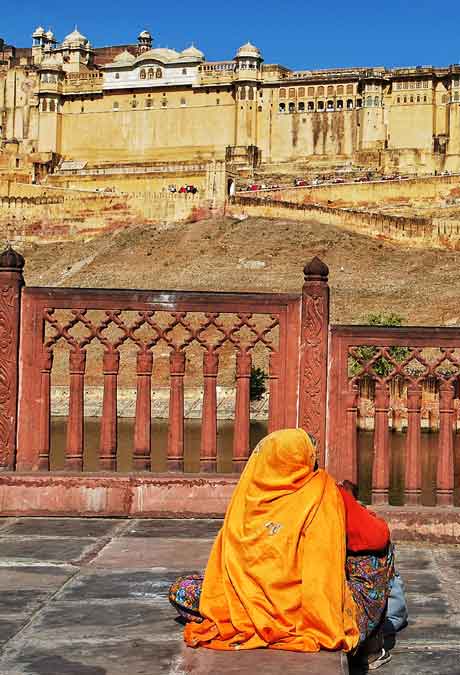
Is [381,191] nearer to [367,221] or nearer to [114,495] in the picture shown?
[367,221]

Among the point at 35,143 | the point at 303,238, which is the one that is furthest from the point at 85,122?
the point at 303,238

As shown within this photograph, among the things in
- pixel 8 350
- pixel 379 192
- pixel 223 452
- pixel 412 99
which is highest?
pixel 412 99

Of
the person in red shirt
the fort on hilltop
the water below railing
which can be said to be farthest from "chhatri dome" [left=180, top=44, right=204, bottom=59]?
the person in red shirt

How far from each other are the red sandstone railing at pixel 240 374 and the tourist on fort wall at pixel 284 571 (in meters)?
2.60

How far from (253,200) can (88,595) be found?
48856mm

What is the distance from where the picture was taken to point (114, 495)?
744cm

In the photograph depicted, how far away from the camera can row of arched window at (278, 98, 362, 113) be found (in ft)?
210

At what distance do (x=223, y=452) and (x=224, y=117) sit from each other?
41562mm

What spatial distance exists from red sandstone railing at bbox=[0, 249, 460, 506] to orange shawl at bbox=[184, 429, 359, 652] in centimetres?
262

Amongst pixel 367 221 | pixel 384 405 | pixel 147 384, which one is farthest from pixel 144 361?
pixel 367 221

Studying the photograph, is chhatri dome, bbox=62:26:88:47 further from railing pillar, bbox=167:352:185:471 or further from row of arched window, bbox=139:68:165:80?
railing pillar, bbox=167:352:185:471

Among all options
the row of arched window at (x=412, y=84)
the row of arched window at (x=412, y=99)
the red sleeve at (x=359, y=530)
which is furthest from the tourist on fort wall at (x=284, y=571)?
the row of arched window at (x=412, y=84)

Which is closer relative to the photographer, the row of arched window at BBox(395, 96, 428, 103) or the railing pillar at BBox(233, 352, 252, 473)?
the railing pillar at BBox(233, 352, 252, 473)

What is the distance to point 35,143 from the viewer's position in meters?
70.0
